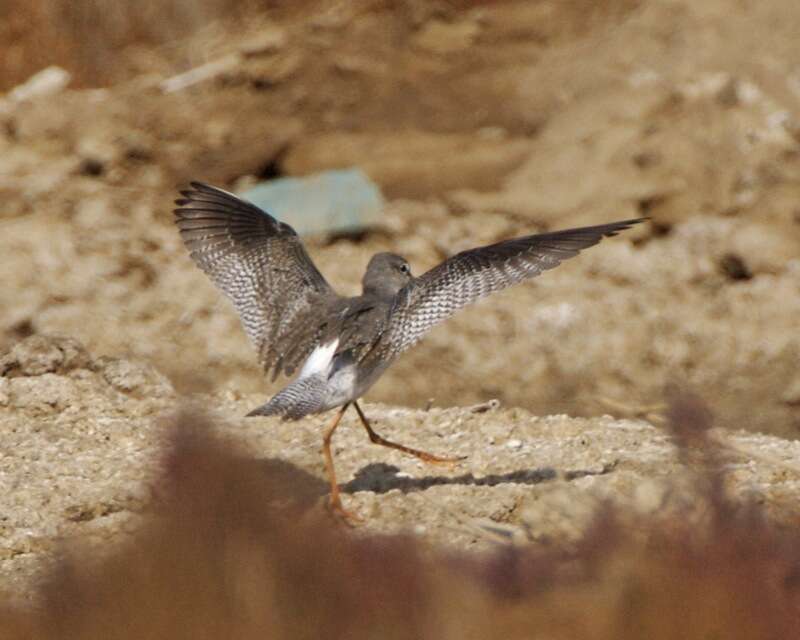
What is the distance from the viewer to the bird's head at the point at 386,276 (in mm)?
8711

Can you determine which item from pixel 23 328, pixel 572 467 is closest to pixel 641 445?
pixel 572 467

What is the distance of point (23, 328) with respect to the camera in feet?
38.0

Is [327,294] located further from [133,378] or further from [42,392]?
[42,392]

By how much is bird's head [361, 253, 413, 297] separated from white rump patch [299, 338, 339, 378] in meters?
0.43

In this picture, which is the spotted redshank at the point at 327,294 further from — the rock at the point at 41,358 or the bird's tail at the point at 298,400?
the rock at the point at 41,358

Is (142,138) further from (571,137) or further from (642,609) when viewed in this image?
(642,609)

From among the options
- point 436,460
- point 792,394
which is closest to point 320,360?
point 436,460

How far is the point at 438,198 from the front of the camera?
12.9 m

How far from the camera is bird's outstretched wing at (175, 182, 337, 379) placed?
8711 mm

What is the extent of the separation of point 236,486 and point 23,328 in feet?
20.7

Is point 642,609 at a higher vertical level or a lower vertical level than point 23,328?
higher

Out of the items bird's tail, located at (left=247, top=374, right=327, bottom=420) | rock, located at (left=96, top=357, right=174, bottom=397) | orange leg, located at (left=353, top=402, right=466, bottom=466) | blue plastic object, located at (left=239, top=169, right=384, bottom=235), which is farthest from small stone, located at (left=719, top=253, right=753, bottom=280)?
bird's tail, located at (left=247, top=374, right=327, bottom=420)

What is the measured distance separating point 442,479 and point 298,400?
3.76 feet

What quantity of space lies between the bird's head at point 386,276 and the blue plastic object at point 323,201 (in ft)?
11.7
